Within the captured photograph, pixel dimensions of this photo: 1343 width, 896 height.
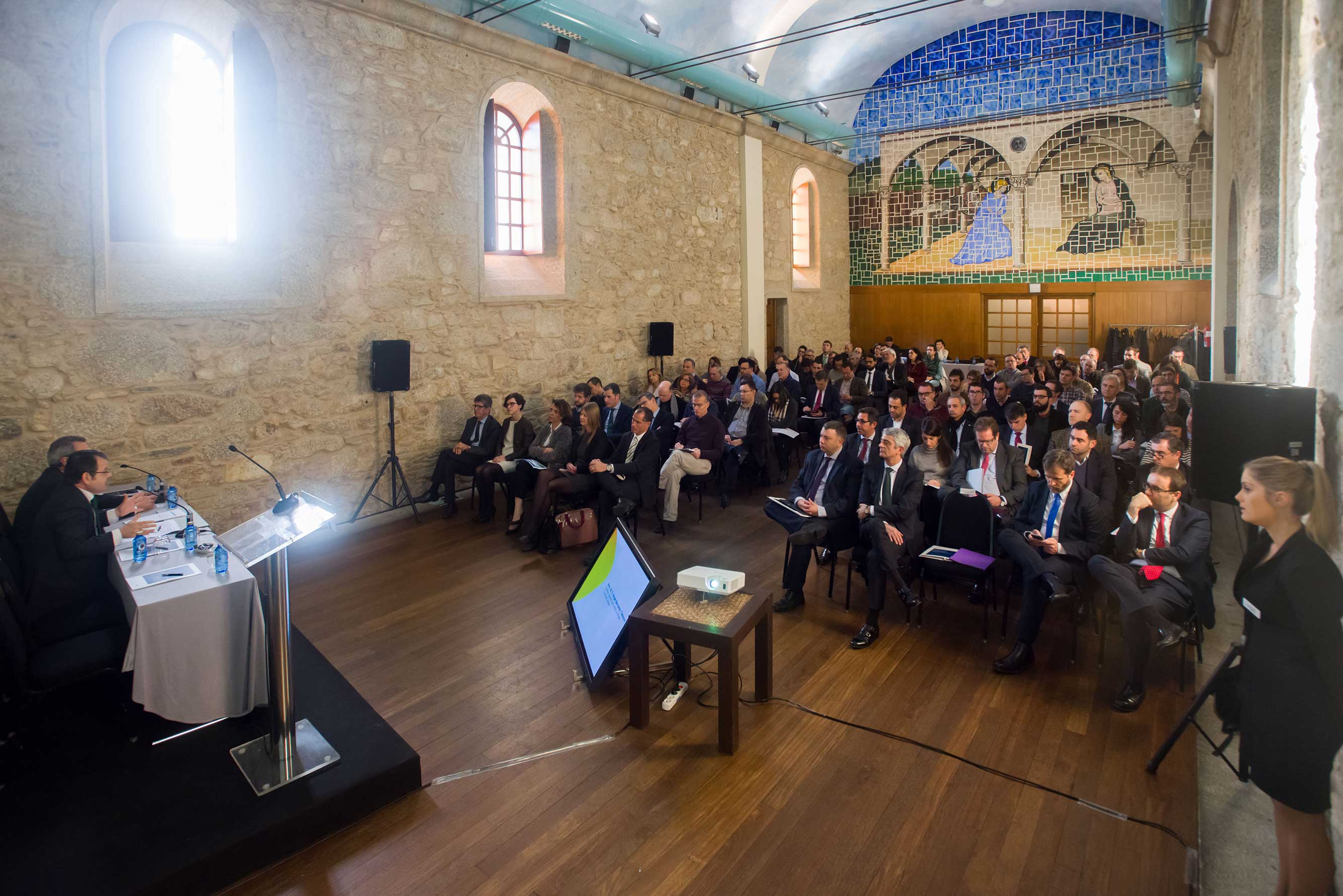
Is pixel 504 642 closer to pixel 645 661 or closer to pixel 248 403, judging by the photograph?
pixel 645 661

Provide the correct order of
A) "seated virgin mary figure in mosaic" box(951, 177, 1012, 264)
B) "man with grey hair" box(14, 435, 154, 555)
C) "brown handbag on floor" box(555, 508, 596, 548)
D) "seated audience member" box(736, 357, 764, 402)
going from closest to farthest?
"man with grey hair" box(14, 435, 154, 555)
"brown handbag on floor" box(555, 508, 596, 548)
"seated audience member" box(736, 357, 764, 402)
"seated virgin mary figure in mosaic" box(951, 177, 1012, 264)

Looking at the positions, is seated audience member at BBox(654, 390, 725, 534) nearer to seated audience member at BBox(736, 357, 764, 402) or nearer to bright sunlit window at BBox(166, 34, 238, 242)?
seated audience member at BBox(736, 357, 764, 402)

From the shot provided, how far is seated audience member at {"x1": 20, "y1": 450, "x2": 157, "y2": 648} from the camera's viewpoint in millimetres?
3980

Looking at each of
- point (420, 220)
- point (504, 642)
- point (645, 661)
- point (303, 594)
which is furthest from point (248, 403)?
point (645, 661)

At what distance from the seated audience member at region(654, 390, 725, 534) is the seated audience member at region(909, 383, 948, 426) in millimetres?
1766

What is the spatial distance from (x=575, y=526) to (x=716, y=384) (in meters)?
4.49

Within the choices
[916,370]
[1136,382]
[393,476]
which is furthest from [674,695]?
[916,370]

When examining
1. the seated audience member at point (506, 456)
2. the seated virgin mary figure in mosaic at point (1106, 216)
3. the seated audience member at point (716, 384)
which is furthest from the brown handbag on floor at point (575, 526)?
the seated virgin mary figure in mosaic at point (1106, 216)

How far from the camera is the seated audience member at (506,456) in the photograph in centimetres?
731

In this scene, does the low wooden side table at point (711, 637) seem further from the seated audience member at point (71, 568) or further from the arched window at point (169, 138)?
the arched window at point (169, 138)

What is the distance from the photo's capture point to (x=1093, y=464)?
5.29 meters

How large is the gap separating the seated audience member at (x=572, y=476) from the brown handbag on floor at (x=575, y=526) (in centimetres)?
16

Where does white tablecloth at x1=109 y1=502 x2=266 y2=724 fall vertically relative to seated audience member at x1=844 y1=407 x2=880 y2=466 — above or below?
below

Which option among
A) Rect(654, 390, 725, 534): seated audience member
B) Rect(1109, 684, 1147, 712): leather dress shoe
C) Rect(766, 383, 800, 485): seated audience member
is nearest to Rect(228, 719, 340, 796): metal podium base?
Rect(1109, 684, 1147, 712): leather dress shoe
